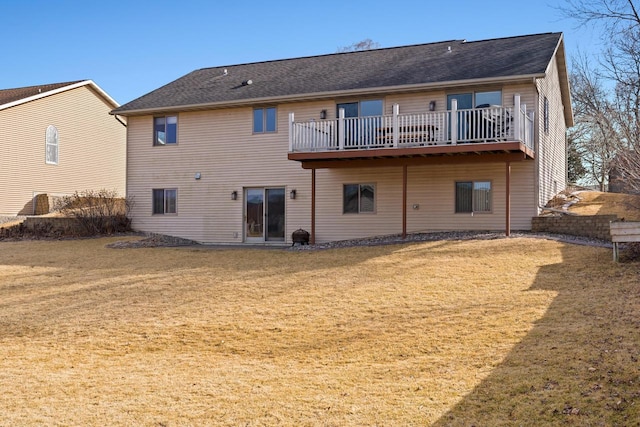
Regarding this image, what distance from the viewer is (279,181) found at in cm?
2120

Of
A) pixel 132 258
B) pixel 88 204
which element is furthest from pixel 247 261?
pixel 88 204

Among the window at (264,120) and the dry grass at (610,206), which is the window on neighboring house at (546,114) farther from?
the window at (264,120)

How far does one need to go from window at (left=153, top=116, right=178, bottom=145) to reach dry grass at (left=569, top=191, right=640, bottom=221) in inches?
571

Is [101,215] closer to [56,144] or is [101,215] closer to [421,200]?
[56,144]

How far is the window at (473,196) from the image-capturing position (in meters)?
18.6

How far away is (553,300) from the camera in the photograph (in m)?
10.0

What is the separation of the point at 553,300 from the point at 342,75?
1345 centimetres

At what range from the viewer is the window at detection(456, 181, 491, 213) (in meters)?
18.6

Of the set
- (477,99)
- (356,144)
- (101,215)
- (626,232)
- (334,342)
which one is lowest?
(334,342)

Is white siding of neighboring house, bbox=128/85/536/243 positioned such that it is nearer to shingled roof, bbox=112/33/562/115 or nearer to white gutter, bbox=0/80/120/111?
shingled roof, bbox=112/33/562/115

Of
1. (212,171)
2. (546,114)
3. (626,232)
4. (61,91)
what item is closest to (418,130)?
(546,114)

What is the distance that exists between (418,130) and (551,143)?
25.4 feet

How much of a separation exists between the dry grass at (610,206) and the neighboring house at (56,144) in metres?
23.5

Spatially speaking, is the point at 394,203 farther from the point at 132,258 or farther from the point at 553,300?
the point at 553,300
